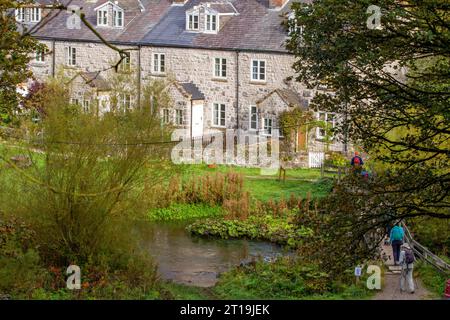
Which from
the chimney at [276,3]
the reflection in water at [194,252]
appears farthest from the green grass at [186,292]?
the chimney at [276,3]

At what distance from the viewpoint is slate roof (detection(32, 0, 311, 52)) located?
45344 mm

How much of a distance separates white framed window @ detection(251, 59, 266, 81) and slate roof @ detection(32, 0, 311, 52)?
70 cm

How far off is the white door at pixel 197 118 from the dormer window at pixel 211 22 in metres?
3.77

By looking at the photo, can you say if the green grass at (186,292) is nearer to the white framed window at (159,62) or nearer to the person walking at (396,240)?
the person walking at (396,240)

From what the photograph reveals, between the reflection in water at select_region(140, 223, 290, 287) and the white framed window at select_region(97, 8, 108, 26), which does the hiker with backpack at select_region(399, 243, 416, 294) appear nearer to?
the reflection in water at select_region(140, 223, 290, 287)

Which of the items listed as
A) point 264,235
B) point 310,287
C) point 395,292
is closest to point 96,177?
point 310,287

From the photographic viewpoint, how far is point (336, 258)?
16.9 meters

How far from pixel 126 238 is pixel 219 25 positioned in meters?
25.0

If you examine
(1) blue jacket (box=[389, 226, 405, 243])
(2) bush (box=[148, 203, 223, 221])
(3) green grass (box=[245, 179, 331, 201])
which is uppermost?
(3) green grass (box=[245, 179, 331, 201])

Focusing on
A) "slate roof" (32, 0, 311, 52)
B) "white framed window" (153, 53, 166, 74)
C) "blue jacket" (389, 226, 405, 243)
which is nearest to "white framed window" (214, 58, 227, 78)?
"slate roof" (32, 0, 311, 52)

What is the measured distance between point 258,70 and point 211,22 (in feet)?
12.6

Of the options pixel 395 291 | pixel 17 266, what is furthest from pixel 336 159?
pixel 17 266

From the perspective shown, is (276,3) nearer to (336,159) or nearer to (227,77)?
(227,77)

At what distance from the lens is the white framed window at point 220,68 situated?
4634cm
